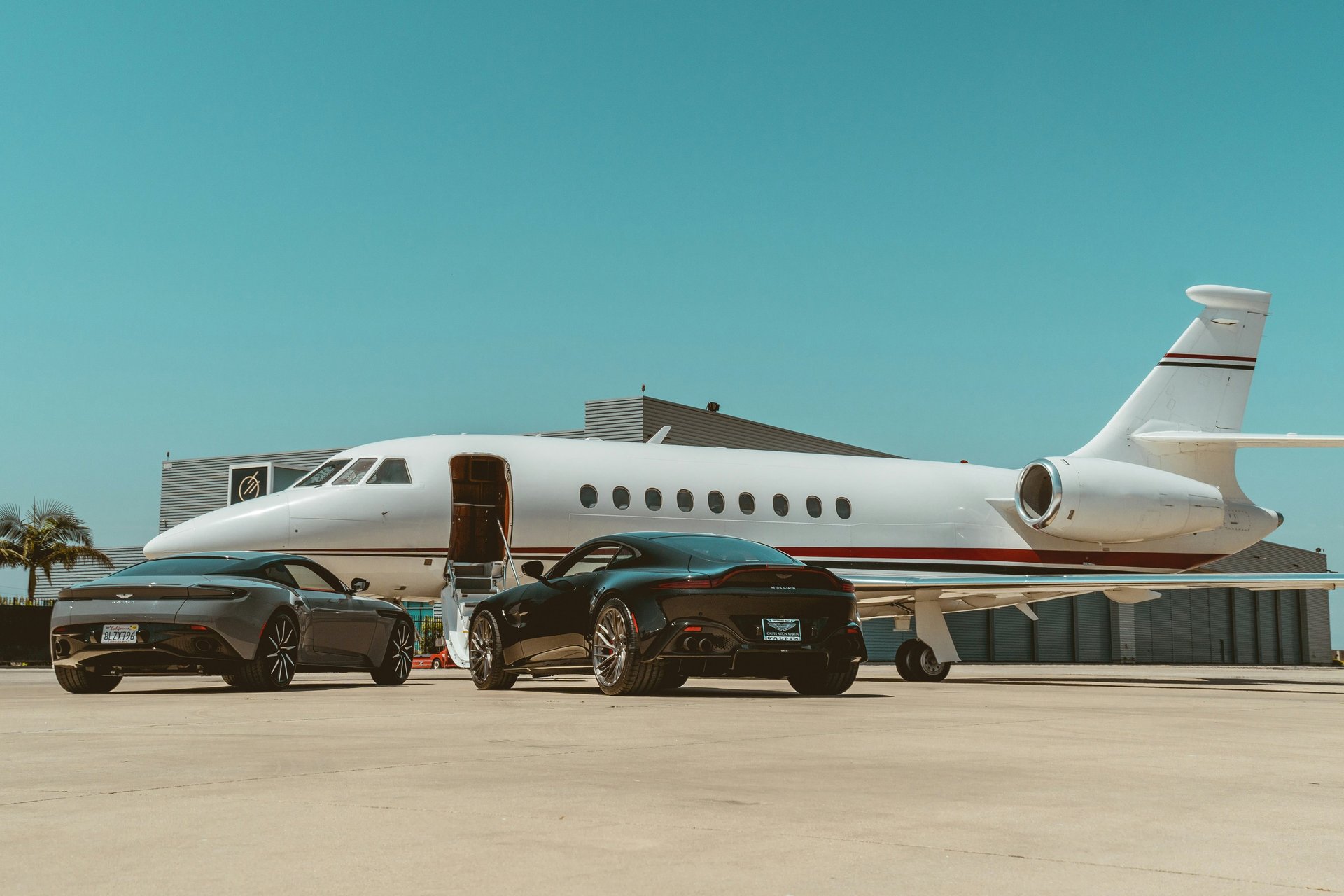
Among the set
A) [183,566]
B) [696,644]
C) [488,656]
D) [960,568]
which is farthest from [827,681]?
[960,568]

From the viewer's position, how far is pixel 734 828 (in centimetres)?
401

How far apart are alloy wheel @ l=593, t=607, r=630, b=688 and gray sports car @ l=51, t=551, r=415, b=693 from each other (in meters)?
3.02

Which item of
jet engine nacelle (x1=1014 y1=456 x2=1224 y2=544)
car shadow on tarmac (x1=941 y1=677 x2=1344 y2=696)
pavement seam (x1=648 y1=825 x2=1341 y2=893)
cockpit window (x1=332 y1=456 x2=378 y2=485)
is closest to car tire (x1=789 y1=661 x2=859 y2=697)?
car shadow on tarmac (x1=941 y1=677 x2=1344 y2=696)

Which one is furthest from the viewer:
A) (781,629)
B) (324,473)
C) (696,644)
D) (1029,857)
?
(324,473)

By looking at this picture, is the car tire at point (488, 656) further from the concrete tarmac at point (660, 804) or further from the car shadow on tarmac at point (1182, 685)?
the car shadow on tarmac at point (1182, 685)

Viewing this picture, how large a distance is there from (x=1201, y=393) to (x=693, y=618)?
1524 centimetres

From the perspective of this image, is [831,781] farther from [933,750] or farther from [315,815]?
[315,815]

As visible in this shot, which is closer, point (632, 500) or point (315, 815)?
point (315, 815)

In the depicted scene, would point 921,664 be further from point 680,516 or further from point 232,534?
point 232,534

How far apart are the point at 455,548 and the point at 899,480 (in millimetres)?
7148

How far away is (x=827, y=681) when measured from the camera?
11.4 meters

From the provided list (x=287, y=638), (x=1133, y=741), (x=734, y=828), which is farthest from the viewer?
(x=287, y=638)

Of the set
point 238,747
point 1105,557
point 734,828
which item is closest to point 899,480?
point 1105,557

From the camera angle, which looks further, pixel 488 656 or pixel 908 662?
pixel 908 662
